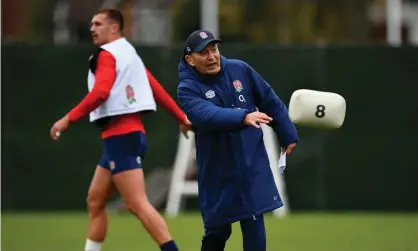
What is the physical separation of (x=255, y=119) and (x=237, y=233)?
589 cm

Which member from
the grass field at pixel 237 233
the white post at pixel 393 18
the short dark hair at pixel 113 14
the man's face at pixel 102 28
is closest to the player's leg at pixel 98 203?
the man's face at pixel 102 28

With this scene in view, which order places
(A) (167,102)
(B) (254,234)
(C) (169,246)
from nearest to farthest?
(B) (254,234) → (C) (169,246) → (A) (167,102)

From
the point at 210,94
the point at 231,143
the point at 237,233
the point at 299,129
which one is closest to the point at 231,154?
the point at 231,143

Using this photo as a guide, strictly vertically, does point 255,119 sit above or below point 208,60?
below

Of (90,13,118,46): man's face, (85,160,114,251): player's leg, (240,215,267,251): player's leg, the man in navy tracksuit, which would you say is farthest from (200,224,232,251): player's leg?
(90,13,118,46): man's face

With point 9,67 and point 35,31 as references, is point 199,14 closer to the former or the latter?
point 35,31

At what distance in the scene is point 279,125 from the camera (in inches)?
389

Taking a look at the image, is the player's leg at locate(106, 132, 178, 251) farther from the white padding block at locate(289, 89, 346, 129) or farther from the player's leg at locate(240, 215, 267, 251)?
the white padding block at locate(289, 89, 346, 129)

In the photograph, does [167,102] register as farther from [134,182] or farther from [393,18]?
[393,18]

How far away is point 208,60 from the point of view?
379 inches

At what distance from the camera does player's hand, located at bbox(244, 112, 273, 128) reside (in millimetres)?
9188

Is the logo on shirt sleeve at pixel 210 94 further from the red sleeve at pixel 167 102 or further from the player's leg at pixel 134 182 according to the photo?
the red sleeve at pixel 167 102

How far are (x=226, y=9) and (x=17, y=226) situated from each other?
676 inches

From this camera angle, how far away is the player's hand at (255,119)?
9188mm
